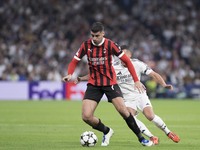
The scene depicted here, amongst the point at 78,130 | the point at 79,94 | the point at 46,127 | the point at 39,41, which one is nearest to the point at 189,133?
the point at 78,130

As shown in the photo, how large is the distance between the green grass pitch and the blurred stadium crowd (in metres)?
7.13

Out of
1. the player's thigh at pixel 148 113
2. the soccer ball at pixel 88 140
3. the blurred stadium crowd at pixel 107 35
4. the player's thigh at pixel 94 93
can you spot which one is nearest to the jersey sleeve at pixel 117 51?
the player's thigh at pixel 94 93

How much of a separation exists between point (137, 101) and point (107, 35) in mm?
21140

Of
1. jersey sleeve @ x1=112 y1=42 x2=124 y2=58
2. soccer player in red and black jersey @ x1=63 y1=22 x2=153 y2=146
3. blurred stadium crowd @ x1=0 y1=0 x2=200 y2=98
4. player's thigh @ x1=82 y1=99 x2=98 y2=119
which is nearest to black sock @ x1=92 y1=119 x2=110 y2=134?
soccer player in red and black jersey @ x1=63 y1=22 x2=153 y2=146

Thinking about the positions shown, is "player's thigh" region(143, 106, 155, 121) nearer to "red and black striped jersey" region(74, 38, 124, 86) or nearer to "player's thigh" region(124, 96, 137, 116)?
"player's thigh" region(124, 96, 137, 116)

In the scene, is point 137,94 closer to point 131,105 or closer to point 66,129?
point 131,105

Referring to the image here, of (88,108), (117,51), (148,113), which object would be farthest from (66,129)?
(117,51)

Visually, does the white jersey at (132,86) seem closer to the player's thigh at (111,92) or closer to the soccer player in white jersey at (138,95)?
the soccer player in white jersey at (138,95)

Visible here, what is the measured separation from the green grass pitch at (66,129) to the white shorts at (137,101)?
732 mm

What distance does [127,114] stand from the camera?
1213 centimetres

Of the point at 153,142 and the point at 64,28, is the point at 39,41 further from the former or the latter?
the point at 153,142

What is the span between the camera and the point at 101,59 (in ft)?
39.7

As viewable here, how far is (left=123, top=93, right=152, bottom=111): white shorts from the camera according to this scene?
A: 13488 mm

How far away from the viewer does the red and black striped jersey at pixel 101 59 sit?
477 inches
